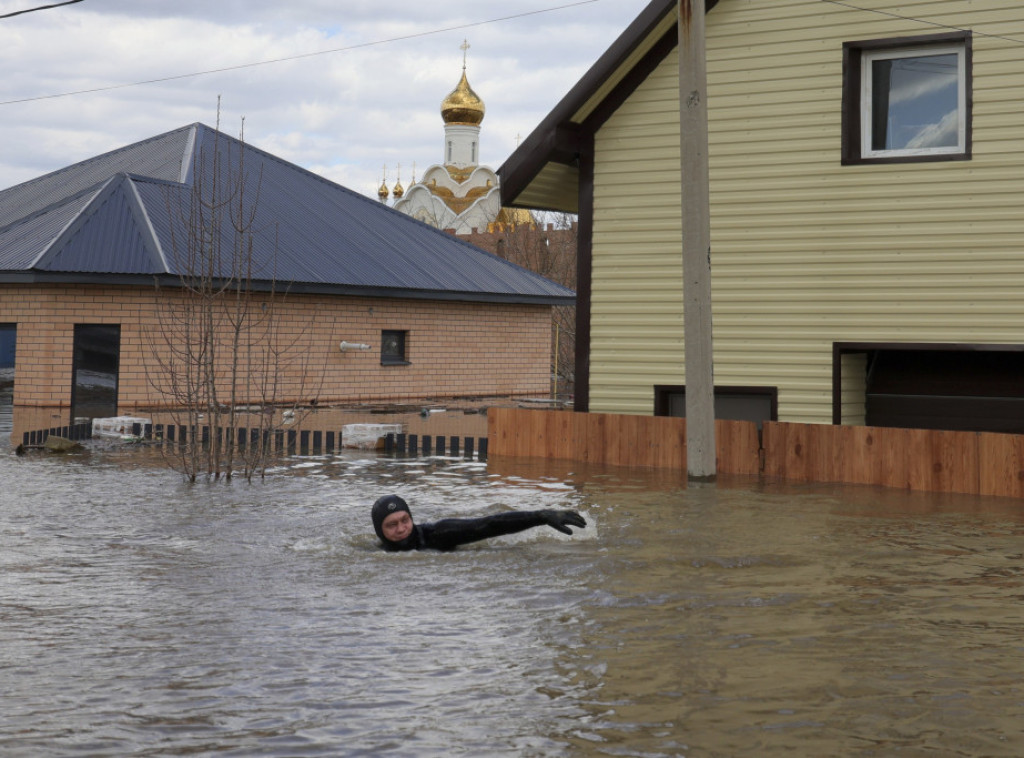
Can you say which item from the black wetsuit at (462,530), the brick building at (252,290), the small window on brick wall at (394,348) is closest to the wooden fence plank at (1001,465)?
the black wetsuit at (462,530)

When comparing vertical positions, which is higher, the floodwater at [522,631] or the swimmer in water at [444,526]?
the swimmer in water at [444,526]

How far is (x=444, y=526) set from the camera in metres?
10.1

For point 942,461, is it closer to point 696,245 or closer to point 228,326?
point 696,245

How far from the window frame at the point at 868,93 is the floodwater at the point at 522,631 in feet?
14.7

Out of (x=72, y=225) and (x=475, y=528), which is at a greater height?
(x=72, y=225)

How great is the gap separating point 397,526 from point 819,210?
8.03m

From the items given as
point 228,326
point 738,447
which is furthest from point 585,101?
point 228,326

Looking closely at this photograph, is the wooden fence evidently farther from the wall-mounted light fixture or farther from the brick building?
the wall-mounted light fixture

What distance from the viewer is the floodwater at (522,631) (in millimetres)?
5391

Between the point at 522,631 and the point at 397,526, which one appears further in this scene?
the point at 397,526

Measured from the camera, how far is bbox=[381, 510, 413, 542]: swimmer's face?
9.73 meters

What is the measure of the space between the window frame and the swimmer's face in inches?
325

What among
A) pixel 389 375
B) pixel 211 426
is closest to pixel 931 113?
pixel 211 426

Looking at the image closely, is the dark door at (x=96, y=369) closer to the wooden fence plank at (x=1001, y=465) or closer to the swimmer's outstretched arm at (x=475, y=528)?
the swimmer's outstretched arm at (x=475, y=528)
